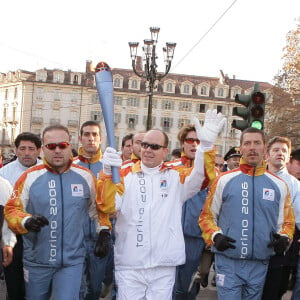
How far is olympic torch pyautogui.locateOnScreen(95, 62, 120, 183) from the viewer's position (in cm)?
459

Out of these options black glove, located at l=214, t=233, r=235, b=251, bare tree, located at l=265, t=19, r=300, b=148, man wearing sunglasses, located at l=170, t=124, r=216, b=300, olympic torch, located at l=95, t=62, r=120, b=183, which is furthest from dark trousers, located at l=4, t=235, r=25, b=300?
bare tree, located at l=265, t=19, r=300, b=148

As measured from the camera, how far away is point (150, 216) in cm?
456

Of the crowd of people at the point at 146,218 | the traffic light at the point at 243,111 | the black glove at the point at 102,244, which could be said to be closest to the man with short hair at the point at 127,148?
the traffic light at the point at 243,111

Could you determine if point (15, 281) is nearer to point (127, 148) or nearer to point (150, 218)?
point (150, 218)

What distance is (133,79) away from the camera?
2874 inches

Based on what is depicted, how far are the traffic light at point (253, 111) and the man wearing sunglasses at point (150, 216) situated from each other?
3.91m

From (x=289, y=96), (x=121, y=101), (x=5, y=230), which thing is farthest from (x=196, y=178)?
(x=121, y=101)

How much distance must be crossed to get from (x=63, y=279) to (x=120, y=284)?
1.42 feet

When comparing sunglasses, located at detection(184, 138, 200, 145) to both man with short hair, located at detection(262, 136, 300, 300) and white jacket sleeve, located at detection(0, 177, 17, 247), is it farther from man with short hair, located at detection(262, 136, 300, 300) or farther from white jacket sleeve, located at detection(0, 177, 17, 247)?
white jacket sleeve, located at detection(0, 177, 17, 247)

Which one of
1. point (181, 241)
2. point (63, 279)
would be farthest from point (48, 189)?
point (181, 241)

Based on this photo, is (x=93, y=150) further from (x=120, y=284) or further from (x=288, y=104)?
(x=288, y=104)

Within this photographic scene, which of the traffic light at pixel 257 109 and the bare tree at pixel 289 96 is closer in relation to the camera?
the traffic light at pixel 257 109

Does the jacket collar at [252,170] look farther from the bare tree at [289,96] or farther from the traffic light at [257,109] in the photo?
the bare tree at [289,96]

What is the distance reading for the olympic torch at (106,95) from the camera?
15.0ft
